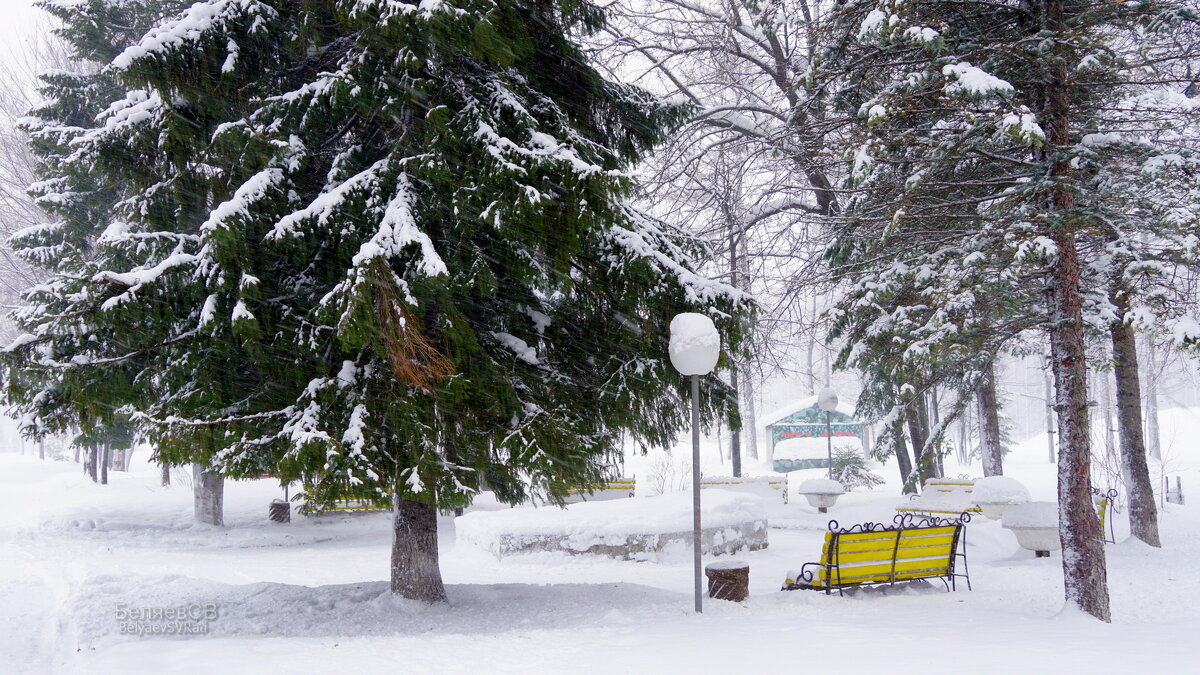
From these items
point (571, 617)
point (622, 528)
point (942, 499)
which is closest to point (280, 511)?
point (622, 528)

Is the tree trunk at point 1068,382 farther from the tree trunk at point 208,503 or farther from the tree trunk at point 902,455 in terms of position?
the tree trunk at point 208,503

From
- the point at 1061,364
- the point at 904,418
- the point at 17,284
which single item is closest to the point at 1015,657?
the point at 1061,364

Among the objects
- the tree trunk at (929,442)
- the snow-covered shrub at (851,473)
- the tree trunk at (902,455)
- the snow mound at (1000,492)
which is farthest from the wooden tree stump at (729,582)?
the snow-covered shrub at (851,473)

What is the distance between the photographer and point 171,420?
236 inches

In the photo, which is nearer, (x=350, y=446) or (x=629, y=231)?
(x=350, y=446)

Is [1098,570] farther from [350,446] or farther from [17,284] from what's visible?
[17,284]

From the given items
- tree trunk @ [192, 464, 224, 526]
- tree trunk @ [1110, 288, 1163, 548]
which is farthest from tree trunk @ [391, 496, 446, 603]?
tree trunk @ [192, 464, 224, 526]

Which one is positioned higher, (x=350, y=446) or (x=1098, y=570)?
(x=350, y=446)

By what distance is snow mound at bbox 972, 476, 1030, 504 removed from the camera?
14461 mm

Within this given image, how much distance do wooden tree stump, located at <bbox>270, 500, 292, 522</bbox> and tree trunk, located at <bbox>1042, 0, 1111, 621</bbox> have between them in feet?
52.9

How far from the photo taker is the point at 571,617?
737 centimetres

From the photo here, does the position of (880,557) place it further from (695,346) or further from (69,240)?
(69,240)

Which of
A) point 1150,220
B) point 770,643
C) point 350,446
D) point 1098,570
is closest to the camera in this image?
point 770,643

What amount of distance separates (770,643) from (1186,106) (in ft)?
21.5
